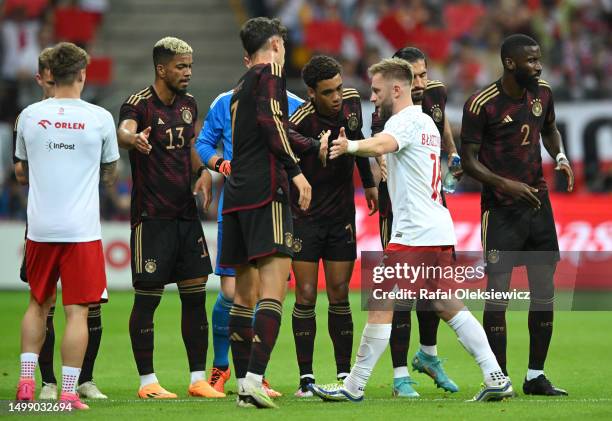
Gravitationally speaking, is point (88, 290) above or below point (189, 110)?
below

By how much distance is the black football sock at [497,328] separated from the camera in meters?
9.02

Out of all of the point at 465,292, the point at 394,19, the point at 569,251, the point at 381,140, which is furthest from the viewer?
the point at 394,19

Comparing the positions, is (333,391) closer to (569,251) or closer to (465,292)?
(465,292)

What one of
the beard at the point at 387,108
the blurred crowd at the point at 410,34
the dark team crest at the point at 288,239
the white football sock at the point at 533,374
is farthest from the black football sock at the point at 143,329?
the blurred crowd at the point at 410,34

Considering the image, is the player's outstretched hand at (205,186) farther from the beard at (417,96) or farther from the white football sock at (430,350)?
the white football sock at (430,350)

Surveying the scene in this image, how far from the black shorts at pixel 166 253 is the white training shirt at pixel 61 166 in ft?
3.16

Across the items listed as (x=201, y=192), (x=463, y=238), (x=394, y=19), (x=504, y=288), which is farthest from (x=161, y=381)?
(x=394, y=19)

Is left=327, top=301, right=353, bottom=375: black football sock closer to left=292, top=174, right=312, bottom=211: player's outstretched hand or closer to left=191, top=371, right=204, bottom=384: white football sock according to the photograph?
left=191, top=371, right=204, bottom=384: white football sock

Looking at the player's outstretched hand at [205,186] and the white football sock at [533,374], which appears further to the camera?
the player's outstretched hand at [205,186]

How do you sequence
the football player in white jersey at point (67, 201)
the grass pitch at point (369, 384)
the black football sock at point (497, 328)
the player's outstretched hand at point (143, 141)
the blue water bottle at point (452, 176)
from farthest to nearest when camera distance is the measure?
1. the blue water bottle at point (452, 176)
2. the black football sock at point (497, 328)
3. the player's outstretched hand at point (143, 141)
4. the football player in white jersey at point (67, 201)
5. the grass pitch at point (369, 384)

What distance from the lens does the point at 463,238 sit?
689 inches

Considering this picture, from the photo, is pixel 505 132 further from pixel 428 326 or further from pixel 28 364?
pixel 28 364

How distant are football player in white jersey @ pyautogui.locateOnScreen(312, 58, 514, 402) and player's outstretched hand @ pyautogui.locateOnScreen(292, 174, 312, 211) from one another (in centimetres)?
60

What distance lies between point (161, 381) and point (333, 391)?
219 cm
